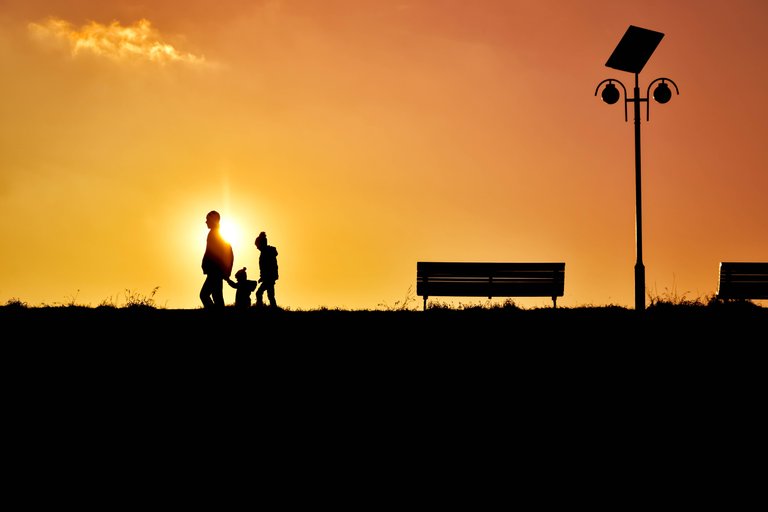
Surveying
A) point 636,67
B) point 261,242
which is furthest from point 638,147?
point 261,242

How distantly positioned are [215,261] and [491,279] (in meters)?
7.16

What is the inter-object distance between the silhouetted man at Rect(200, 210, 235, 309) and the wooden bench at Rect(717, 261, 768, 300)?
11.2 meters

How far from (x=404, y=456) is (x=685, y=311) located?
910 cm

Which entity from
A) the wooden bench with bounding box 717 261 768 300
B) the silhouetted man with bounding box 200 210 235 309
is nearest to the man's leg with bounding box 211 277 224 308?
the silhouetted man with bounding box 200 210 235 309

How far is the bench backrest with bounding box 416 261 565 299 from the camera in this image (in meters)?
20.7

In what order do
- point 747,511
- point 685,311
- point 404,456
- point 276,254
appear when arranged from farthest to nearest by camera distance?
point 276,254 → point 685,311 → point 404,456 → point 747,511

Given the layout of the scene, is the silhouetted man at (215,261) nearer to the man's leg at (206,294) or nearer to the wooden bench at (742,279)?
the man's leg at (206,294)

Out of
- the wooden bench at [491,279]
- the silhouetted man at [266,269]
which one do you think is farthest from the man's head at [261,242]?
the wooden bench at [491,279]

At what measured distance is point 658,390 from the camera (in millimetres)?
11789

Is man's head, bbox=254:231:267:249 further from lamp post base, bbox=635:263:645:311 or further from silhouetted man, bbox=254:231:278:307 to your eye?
lamp post base, bbox=635:263:645:311

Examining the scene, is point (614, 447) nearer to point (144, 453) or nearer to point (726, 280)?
point (144, 453)

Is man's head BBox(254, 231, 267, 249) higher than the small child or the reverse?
higher

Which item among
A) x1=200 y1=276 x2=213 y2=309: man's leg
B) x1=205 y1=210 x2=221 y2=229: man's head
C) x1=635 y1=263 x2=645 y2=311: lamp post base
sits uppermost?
x1=205 y1=210 x2=221 y2=229: man's head

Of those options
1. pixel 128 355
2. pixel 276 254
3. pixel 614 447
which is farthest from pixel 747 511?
pixel 276 254
